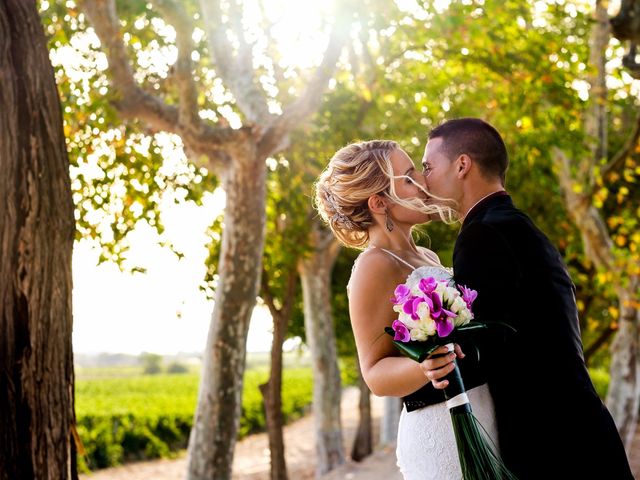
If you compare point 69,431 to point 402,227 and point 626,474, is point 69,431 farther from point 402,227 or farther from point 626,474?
point 626,474

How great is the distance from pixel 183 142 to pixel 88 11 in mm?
1766

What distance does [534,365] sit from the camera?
3539 millimetres

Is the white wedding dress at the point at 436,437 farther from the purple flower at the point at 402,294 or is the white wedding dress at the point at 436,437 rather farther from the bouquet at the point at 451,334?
the purple flower at the point at 402,294

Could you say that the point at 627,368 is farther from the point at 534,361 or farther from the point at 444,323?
the point at 444,323

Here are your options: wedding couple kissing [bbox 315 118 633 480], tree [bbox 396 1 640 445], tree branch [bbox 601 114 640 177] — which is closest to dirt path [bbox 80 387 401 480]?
tree [bbox 396 1 640 445]

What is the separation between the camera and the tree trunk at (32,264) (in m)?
4.94

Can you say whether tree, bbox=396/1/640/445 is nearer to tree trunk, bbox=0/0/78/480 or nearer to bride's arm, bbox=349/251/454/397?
tree trunk, bbox=0/0/78/480

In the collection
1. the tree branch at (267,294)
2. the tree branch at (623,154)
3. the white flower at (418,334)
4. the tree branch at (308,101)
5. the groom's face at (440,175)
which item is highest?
the tree branch at (308,101)

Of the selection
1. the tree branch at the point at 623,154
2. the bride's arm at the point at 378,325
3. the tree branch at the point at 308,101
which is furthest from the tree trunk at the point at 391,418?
the bride's arm at the point at 378,325

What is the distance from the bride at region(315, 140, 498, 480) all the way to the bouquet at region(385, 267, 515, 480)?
2.9 inches

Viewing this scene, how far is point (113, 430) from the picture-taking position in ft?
84.1

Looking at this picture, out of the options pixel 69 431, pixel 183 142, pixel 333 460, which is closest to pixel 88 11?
pixel 183 142

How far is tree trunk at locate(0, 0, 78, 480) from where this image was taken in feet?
16.2

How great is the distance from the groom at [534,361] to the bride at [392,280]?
127 mm
